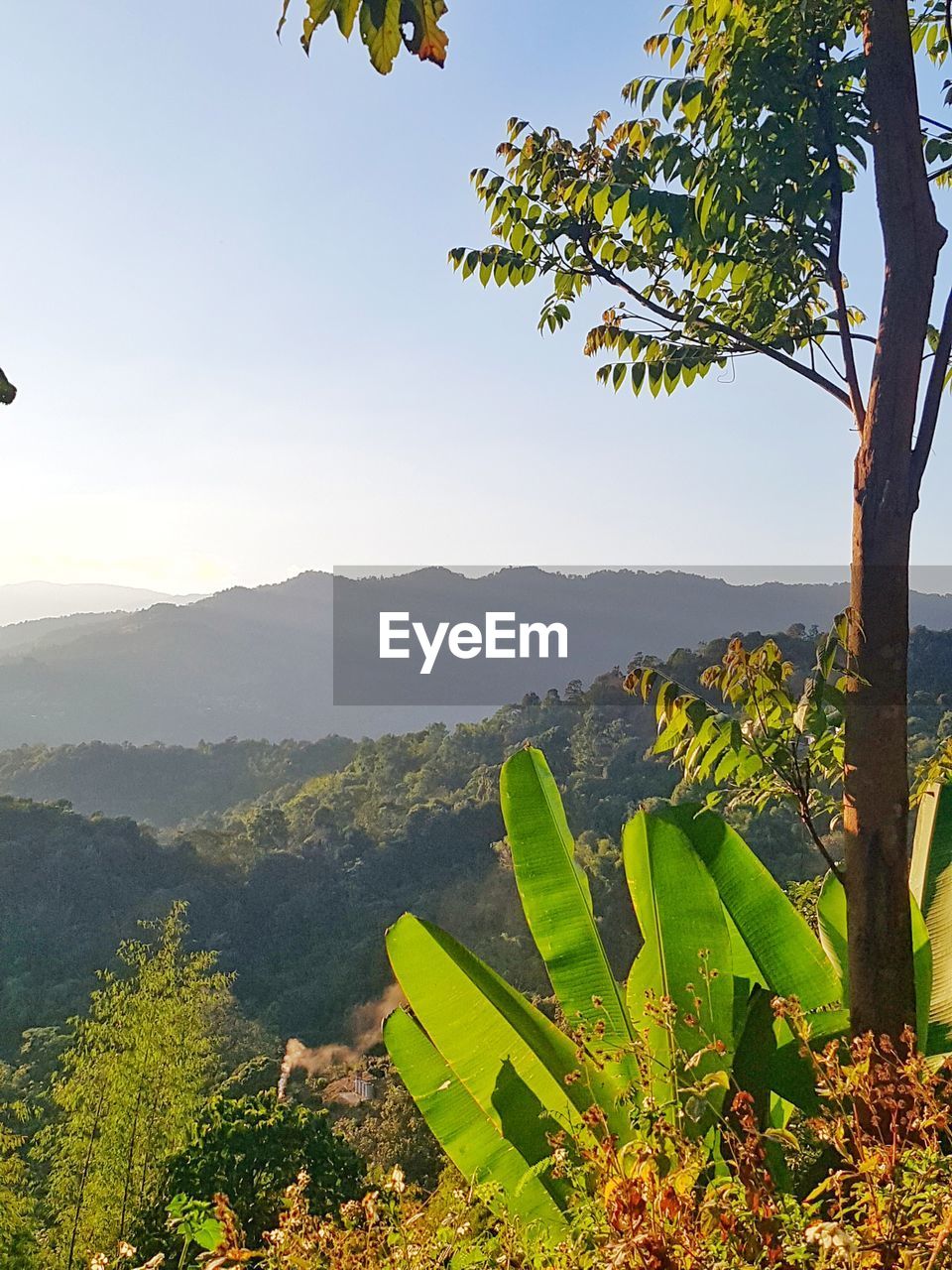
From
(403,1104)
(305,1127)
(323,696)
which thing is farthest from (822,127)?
(323,696)

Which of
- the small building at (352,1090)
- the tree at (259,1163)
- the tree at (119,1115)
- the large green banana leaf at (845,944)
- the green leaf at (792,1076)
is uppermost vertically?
the large green banana leaf at (845,944)

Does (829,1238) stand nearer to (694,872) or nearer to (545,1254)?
(545,1254)

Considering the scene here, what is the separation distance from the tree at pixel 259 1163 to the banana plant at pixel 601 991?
8.06 feet

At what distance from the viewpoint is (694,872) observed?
2254 millimetres

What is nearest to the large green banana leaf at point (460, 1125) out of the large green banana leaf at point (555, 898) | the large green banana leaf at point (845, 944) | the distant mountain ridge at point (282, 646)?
the large green banana leaf at point (555, 898)

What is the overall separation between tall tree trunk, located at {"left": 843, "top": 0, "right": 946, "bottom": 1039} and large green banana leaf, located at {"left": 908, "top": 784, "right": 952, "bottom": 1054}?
488mm

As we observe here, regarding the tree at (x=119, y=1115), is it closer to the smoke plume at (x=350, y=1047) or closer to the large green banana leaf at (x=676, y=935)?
the large green banana leaf at (x=676, y=935)

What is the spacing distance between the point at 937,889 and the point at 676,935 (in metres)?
0.90

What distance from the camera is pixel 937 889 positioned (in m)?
2.54

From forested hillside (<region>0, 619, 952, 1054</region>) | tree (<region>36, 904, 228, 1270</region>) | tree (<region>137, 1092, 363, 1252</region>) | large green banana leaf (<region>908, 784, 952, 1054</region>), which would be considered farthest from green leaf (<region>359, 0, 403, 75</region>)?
forested hillside (<region>0, 619, 952, 1054</region>)

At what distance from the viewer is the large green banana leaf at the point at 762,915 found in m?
2.34

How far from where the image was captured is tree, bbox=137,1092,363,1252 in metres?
4.24

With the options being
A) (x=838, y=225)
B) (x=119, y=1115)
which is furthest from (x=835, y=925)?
(x=119, y=1115)

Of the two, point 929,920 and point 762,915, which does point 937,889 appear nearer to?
point 929,920
